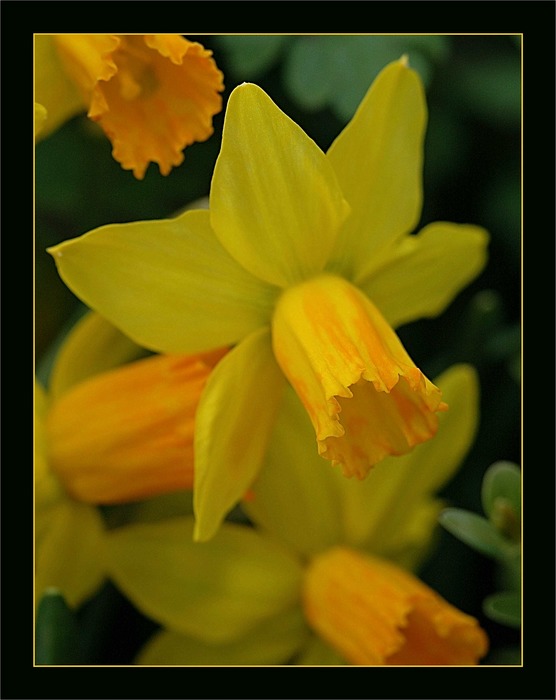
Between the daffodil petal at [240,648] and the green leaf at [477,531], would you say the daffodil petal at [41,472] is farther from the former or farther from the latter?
the green leaf at [477,531]

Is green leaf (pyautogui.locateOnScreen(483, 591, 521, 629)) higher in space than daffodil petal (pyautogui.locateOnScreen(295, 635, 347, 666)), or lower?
higher

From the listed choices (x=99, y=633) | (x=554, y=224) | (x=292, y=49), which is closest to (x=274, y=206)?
(x=292, y=49)

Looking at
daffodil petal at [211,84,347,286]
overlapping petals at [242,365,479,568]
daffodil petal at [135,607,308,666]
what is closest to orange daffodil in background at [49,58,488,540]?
daffodil petal at [211,84,347,286]

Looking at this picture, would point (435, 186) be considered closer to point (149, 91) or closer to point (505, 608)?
point (149, 91)

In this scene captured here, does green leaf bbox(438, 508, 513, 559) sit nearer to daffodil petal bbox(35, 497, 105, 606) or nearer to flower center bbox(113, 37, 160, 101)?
daffodil petal bbox(35, 497, 105, 606)

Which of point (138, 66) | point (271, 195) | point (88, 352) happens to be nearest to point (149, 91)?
point (138, 66)

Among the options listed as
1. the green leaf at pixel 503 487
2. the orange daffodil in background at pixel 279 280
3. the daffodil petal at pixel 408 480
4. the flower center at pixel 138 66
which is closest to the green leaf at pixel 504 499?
the green leaf at pixel 503 487
